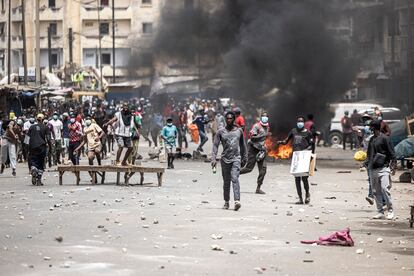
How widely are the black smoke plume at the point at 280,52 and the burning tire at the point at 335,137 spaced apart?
7037 millimetres

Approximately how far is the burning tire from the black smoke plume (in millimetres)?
7037

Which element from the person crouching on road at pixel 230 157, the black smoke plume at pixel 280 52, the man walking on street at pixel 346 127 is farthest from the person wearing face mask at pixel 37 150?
the man walking on street at pixel 346 127

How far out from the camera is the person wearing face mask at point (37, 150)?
23.0 meters

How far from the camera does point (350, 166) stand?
32.1 meters

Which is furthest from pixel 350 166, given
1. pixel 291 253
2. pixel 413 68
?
pixel 291 253

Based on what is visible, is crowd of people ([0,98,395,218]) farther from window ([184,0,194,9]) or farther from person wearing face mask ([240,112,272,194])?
window ([184,0,194,9])

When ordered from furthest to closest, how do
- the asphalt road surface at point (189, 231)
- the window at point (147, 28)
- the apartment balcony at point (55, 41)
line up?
the apartment balcony at point (55, 41)
the window at point (147, 28)
the asphalt road surface at point (189, 231)

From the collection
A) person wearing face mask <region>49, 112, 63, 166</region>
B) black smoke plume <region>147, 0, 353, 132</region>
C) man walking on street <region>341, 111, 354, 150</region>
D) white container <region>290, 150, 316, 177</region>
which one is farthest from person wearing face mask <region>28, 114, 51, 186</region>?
man walking on street <region>341, 111, 354, 150</region>

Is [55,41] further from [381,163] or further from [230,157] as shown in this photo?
[381,163]

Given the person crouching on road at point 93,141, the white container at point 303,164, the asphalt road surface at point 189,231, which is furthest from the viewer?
the person crouching on road at point 93,141

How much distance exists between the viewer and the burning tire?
43.3 m

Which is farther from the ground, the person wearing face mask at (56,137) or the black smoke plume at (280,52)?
the black smoke plume at (280,52)

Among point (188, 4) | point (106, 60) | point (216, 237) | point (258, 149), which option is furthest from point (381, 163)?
point (106, 60)

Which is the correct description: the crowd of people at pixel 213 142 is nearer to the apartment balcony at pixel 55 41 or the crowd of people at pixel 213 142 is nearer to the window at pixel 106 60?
the window at pixel 106 60
